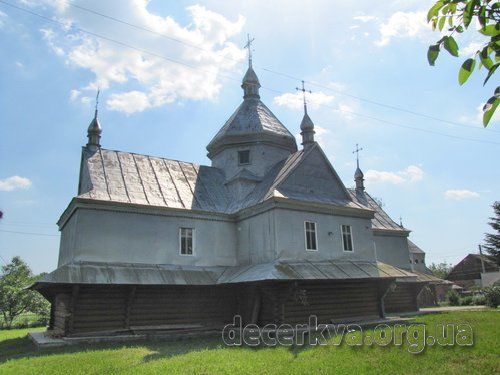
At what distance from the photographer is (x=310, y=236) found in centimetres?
1930

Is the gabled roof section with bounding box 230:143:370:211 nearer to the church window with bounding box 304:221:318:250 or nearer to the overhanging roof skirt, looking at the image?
the church window with bounding box 304:221:318:250

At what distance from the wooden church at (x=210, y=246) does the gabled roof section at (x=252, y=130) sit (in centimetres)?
38

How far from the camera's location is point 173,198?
1988cm

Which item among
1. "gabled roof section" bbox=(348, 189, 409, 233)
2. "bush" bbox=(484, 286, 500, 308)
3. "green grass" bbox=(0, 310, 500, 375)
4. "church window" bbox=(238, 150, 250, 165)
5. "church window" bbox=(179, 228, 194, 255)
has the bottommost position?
"green grass" bbox=(0, 310, 500, 375)

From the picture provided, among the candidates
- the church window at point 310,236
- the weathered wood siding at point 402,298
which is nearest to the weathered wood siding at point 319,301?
the church window at point 310,236

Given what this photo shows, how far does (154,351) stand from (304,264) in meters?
7.69

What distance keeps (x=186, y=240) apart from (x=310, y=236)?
5846 millimetres

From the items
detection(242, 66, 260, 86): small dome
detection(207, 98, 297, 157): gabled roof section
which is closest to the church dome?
detection(207, 98, 297, 157): gabled roof section

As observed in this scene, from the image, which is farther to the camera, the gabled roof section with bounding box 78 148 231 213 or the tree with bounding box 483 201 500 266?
the tree with bounding box 483 201 500 266

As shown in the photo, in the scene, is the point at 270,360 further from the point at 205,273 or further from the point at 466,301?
the point at 466,301

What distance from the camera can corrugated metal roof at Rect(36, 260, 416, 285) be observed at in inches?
620

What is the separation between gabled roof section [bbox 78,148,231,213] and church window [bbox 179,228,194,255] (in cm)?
114

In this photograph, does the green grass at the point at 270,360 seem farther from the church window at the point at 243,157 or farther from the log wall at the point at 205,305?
the church window at the point at 243,157

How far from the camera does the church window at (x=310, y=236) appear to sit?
19172 millimetres
